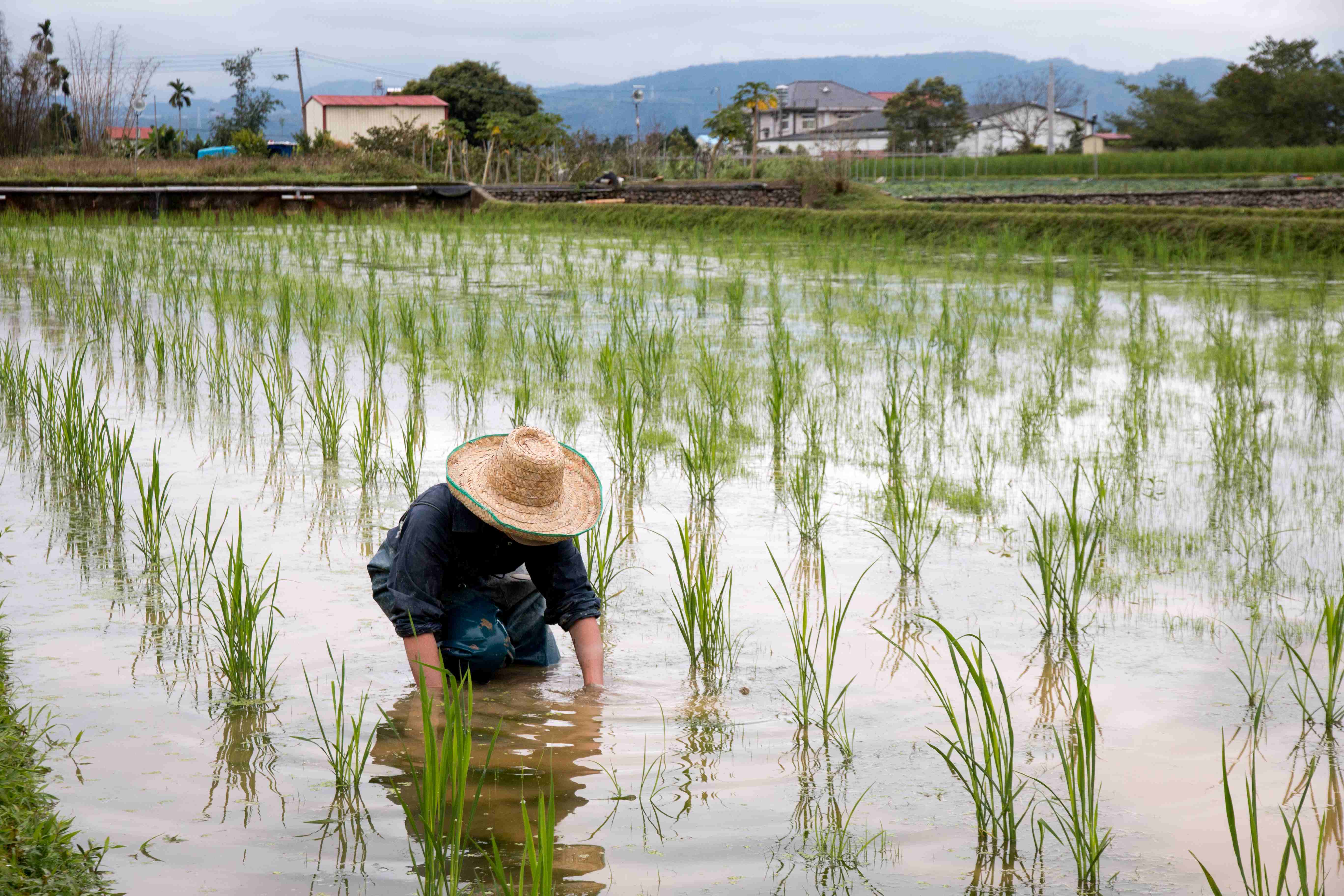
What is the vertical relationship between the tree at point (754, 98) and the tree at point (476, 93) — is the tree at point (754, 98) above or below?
below

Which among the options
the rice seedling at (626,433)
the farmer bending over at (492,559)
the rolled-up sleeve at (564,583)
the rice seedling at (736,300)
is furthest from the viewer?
the rice seedling at (736,300)

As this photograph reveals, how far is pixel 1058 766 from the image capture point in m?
2.23

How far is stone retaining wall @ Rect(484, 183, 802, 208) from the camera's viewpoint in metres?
18.8

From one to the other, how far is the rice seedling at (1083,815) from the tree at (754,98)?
19.9 metres

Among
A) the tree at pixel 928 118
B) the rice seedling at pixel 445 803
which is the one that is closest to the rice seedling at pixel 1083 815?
the rice seedling at pixel 445 803

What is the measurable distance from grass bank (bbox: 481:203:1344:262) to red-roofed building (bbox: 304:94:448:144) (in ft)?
96.5

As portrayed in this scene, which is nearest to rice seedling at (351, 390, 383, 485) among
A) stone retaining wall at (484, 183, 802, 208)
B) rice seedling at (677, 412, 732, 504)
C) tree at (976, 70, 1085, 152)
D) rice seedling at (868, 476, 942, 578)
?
rice seedling at (677, 412, 732, 504)

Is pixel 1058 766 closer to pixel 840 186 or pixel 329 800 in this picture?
pixel 329 800

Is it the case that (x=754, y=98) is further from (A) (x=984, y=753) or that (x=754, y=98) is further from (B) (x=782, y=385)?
(A) (x=984, y=753)

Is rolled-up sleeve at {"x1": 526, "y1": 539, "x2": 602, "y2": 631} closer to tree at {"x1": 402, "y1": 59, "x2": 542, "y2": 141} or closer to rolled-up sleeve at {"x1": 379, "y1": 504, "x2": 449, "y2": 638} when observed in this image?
rolled-up sleeve at {"x1": 379, "y1": 504, "x2": 449, "y2": 638}

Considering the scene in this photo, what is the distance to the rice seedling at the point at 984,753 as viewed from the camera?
1763 mm

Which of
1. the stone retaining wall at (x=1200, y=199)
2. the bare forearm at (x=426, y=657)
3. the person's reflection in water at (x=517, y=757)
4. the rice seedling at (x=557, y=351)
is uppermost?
the stone retaining wall at (x=1200, y=199)

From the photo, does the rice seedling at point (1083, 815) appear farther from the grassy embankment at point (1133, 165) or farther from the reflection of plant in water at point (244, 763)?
the grassy embankment at point (1133, 165)

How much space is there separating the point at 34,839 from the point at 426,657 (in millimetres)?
771
